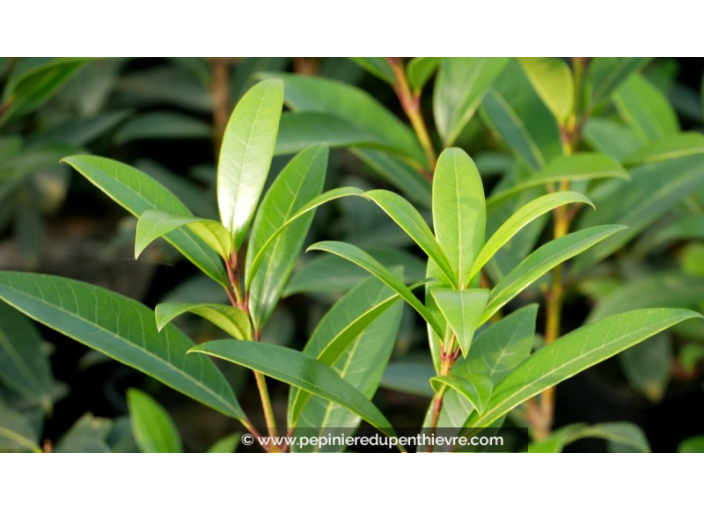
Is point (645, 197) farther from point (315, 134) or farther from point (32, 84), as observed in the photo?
point (32, 84)

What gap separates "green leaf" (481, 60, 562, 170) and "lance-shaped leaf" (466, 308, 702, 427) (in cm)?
38

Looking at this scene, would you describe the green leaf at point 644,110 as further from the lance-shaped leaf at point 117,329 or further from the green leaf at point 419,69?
the lance-shaped leaf at point 117,329

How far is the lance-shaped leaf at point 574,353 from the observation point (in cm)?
52

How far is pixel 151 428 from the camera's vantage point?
2.73 feet

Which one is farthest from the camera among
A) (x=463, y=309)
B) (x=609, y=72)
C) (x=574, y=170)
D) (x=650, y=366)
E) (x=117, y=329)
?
(x=650, y=366)

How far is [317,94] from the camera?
0.89 m

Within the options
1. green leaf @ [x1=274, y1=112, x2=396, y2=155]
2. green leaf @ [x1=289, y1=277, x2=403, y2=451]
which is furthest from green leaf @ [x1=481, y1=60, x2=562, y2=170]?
green leaf @ [x1=289, y1=277, x2=403, y2=451]

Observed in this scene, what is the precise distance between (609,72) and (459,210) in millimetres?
427

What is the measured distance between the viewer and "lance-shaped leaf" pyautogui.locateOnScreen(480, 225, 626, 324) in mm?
490

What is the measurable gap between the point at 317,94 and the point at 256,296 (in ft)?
1.22

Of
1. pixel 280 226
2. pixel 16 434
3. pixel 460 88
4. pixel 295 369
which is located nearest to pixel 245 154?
pixel 280 226

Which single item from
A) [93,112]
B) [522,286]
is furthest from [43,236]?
[522,286]

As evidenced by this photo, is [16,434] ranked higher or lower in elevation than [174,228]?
lower

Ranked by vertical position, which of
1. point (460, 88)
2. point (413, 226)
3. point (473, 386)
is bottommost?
point (473, 386)
